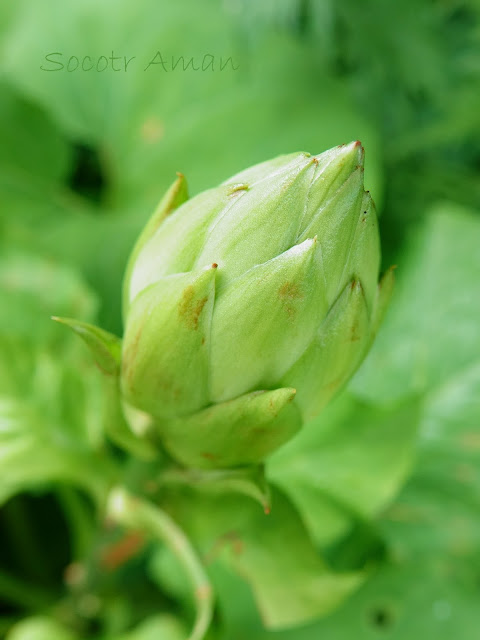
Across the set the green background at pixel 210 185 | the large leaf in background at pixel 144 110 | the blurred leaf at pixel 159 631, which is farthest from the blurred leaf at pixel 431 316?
the blurred leaf at pixel 159 631

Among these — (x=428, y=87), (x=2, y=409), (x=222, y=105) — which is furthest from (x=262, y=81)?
(x=2, y=409)

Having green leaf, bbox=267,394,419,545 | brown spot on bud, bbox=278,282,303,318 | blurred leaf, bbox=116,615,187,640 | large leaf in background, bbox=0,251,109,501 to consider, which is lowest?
blurred leaf, bbox=116,615,187,640

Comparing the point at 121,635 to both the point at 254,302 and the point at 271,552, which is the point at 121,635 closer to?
the point at 271,552

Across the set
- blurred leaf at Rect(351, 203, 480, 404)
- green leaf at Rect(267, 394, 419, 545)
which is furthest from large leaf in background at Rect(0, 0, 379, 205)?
green leaf at Rect(267, 394, 419, 545)

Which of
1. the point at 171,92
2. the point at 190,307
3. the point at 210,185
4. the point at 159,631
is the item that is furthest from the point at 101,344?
the point at 171,92

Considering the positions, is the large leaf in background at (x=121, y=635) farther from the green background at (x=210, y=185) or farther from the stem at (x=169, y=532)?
the stem at (x=169, y=532)

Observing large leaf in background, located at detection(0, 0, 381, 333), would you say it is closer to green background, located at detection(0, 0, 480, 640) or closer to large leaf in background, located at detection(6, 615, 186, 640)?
green background, located at detection(0, 0, 480, 640)

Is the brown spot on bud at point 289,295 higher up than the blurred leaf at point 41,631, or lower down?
higher up
